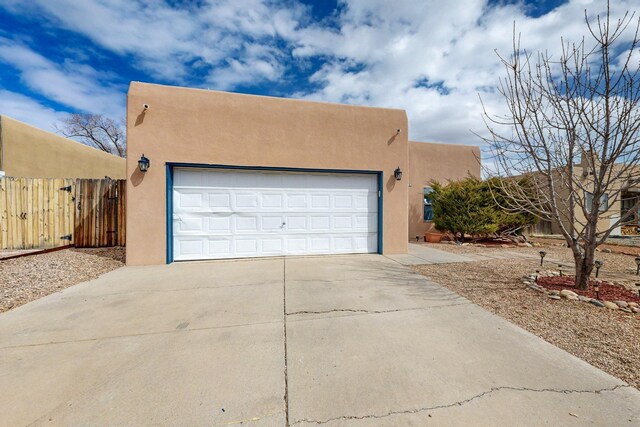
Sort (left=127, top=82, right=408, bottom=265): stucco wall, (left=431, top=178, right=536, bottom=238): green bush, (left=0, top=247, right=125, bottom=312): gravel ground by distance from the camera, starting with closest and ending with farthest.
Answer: (left=0, top=247, right=125, bottom=312): gravel ground → (left=127, top=82, right=408, bottom=265): stucco wall → (left=431, top=178, right=536, bottom=238): green bush

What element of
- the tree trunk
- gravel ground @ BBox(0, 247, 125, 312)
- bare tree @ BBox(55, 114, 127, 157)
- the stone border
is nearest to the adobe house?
gravel ground @ BBox(0, 247, 125, 312)

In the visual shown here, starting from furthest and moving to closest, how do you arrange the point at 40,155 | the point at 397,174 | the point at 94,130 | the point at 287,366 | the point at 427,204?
the point at 94,130, the point at 427,204, the point at 40,155, the point at 397,174, the point at 287,366

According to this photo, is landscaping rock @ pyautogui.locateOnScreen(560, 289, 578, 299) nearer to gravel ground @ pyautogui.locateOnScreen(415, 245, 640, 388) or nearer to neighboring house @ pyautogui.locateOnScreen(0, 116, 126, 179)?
gravel ground @ pyautogui.locateOnScreen(415, 245, 640, 388)

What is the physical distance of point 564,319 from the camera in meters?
2.99

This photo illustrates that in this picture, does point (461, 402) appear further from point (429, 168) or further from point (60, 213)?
point (429, 168)

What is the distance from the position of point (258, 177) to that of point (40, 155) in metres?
8.56

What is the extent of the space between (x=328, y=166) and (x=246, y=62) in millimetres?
4103

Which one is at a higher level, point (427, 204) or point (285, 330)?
point (427, 204)

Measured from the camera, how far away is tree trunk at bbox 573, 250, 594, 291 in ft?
12.8

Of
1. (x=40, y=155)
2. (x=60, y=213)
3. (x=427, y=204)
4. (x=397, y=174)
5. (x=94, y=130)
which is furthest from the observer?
(x=94, y=130)

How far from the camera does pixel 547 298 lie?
3.66 meters

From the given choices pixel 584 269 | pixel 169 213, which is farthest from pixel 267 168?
pixel 584 269

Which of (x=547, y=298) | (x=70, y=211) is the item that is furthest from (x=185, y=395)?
(x=70, y=211)

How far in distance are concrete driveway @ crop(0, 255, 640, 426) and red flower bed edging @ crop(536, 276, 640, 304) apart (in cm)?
194
